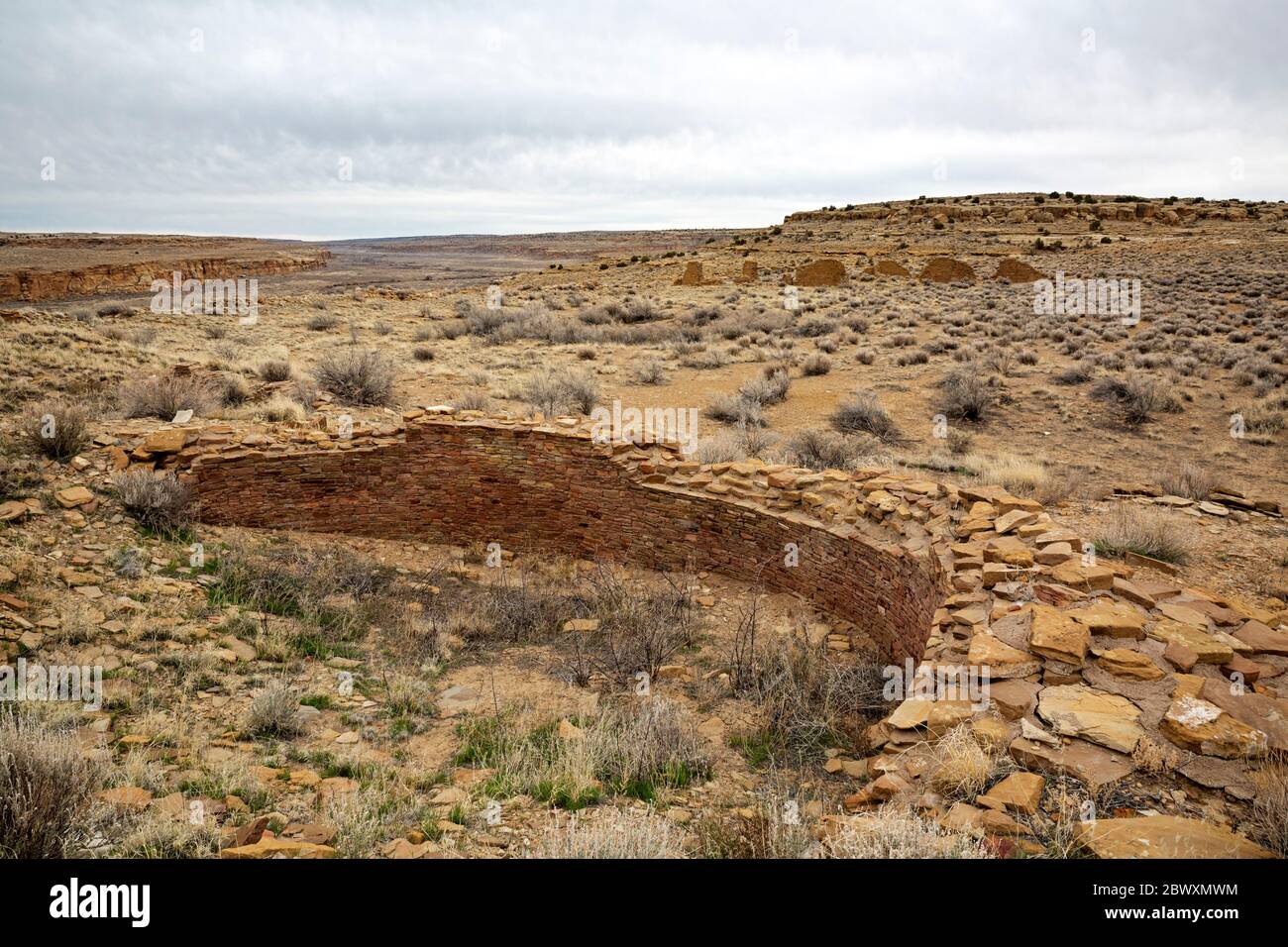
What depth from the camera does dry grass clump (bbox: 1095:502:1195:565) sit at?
287 inches

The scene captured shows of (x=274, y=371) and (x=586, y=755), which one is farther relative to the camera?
(x=274, y=371)

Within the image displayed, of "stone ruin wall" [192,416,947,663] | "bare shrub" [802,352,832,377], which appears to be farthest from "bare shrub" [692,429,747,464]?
"bare shrub" [802,352,832,377]

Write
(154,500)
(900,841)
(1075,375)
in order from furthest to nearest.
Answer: (1075,375)
(154,500)
(900,841)

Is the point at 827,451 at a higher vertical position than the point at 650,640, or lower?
higher

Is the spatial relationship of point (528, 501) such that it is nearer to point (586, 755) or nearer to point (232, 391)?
point (586, 755)

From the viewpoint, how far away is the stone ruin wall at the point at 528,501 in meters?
7.52

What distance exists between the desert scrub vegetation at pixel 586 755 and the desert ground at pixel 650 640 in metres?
0.03

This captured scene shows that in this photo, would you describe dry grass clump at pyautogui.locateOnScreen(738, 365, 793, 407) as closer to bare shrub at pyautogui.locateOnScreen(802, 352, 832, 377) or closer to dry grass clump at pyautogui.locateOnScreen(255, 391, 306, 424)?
bare shrub at pyautogui.locateOnScreen(802, 352, 832, 377)

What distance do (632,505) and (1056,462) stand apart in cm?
702

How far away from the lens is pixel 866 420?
1292cm

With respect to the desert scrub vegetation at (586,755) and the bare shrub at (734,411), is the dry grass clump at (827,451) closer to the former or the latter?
the bare shrub at (734,411)

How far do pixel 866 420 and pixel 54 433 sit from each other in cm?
1168

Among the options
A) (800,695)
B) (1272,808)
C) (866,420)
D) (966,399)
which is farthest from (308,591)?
(966,399)

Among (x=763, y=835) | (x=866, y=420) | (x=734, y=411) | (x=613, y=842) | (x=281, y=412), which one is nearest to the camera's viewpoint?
(x=613, y=842)
